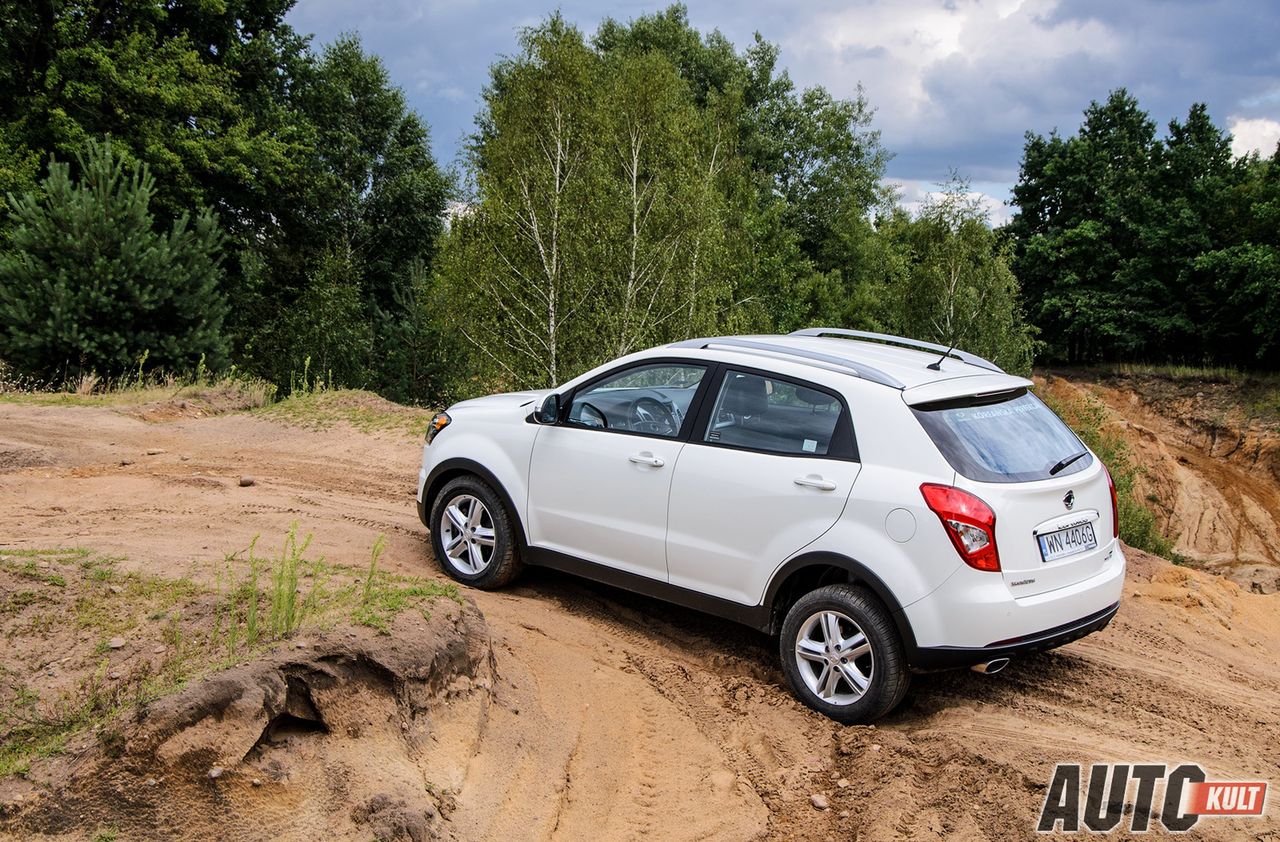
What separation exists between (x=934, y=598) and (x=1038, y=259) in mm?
47320

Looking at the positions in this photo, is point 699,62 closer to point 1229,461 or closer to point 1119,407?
point 1119,407

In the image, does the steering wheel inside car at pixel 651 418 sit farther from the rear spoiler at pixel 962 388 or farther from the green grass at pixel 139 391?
the green grass at pixel 139 391

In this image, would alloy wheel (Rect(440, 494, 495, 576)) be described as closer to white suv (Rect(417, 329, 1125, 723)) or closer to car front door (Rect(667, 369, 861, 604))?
white suv (Rect(417, 329, 1125, 723))

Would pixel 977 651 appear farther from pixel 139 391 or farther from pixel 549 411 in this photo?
pixel 139 391

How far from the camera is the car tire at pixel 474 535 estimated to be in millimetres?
6375

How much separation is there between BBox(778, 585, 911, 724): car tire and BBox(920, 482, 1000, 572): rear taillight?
1.73 ft

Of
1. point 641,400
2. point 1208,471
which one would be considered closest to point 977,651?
point 641,400

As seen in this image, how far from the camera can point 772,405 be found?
538 cm

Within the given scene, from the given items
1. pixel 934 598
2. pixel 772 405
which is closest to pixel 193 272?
pixel 772 405

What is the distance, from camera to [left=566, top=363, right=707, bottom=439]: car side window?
5.74 m

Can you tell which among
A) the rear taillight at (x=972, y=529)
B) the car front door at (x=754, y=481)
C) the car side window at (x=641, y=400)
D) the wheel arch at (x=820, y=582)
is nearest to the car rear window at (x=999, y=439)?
the rear taillight at (x=972, y=529)

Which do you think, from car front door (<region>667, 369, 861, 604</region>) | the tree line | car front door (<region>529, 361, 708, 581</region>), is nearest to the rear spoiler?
car front door (<region>667, 369, 861, 604</region>)

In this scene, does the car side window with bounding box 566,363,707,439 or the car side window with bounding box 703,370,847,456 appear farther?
the car side window with bounding box 566,363,707,439

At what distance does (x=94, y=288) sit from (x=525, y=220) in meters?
8.56
